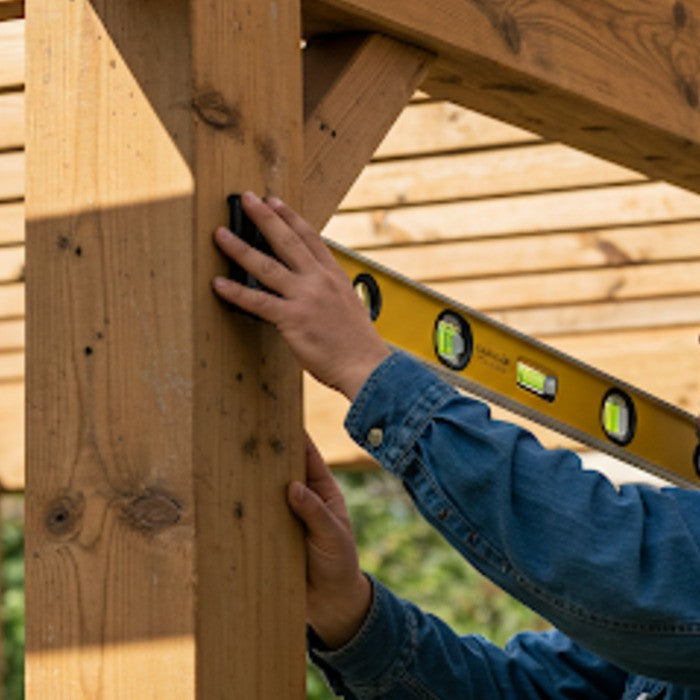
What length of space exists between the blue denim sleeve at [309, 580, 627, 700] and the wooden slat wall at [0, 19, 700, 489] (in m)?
1.87

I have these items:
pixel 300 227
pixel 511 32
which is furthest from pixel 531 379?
pixel 300 227

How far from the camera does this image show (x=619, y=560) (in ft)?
6.31

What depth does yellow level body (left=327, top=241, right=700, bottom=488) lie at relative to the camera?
2.44 meters

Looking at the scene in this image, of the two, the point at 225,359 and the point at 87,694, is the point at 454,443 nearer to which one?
the point at 225,359

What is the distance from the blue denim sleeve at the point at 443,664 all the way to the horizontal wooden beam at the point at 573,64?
862 mm

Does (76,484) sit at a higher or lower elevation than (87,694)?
higher

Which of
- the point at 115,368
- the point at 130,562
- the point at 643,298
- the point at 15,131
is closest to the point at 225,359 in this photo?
the point at 115,368

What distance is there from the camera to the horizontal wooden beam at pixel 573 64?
7.59ft

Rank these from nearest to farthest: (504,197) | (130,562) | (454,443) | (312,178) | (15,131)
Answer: (130,562), (454,443), (312,178), (15,131), (504,197)

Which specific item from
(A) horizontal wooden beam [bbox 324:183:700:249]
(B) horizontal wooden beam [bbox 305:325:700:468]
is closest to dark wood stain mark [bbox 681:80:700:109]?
(A) horizontal wooden beam [bbox 324:183:700:249]

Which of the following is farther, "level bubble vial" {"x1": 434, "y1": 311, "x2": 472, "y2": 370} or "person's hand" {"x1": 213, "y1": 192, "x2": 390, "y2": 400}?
"level bubble vial" {"x1": 434, "y1": 311, "x2": 472, "y2": 370}

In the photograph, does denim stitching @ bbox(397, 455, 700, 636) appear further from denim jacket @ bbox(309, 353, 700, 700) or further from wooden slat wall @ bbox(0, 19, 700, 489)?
wooden slat wall @ bbox(0, 19, 700, 489)

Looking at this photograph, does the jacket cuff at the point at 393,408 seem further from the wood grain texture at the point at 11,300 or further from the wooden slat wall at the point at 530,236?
the wood grain texture at the point at 11,300

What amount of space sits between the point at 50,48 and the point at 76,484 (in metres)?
0.55
